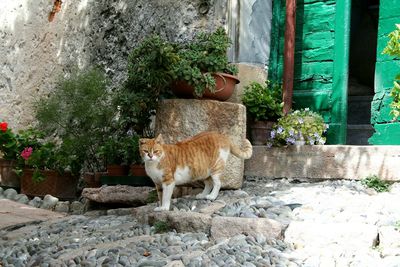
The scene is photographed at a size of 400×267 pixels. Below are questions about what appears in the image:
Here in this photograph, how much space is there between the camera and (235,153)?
15.0 feet

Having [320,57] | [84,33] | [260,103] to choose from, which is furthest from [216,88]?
[84,33]

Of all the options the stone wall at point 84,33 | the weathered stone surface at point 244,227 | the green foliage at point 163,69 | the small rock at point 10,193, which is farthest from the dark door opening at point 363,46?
the weathered stone surface at point 244,227

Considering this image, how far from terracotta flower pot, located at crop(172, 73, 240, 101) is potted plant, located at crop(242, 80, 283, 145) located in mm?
414

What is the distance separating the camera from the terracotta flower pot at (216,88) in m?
4.84

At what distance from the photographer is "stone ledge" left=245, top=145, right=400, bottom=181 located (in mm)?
4633

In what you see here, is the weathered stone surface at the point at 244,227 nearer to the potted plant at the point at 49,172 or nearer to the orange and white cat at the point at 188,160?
the orange and white cat at the point at 188,160

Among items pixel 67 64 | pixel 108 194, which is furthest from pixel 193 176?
pixel 67 64

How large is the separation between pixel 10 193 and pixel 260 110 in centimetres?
319

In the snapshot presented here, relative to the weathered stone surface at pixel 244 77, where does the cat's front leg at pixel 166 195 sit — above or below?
below

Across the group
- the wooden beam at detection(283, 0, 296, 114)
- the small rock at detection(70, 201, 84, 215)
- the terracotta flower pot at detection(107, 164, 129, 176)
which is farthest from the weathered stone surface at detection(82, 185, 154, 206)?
the wooden beam at detection(283, 0, 296, 114)

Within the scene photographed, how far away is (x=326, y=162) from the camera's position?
195 inches

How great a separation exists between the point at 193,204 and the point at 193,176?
0.23 meters

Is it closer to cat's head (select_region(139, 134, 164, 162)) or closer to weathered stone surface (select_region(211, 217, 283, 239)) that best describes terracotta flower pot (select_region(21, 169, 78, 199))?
cat's head (select_region(139, 134, 164, 162))

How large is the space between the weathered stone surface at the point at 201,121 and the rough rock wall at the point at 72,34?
48.5 inches
